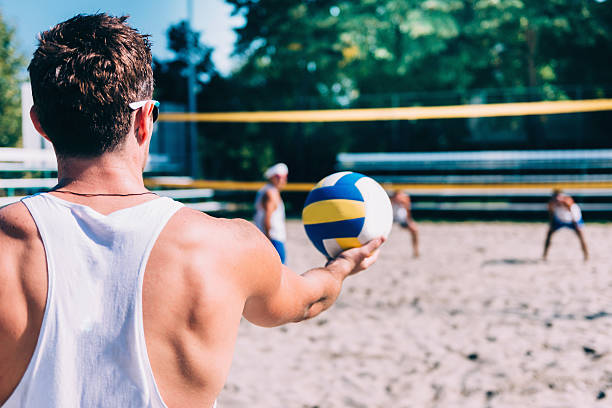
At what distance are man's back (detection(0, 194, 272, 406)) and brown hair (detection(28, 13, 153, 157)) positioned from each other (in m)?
0.13

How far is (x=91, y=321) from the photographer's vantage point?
91cm

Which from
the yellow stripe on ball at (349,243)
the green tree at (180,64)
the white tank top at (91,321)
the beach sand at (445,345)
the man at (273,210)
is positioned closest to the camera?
the white tank top at (91,321)

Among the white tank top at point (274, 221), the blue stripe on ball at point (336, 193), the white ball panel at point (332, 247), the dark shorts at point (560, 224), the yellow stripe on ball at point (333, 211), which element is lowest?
the dark shorts at point (560, 224)

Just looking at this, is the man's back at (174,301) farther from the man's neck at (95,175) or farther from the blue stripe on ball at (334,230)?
the blue stripe on ball at (334,230)

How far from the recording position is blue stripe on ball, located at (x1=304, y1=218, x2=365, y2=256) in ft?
6.71

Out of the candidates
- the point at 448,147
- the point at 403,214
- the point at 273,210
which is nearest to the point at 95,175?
the point at 273,210

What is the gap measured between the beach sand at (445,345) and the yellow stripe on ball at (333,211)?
138 centimetres

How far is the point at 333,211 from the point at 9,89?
959 cm

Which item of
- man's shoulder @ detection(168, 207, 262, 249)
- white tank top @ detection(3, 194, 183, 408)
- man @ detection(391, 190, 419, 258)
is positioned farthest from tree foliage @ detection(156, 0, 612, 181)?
white tank top @ detection(3, 194, 183, 408)

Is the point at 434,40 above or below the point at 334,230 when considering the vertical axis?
above

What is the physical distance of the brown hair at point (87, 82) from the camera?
3.13ft

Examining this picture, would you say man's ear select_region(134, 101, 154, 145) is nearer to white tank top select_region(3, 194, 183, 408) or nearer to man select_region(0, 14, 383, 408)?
man select_region(0, 14, 383, 408)

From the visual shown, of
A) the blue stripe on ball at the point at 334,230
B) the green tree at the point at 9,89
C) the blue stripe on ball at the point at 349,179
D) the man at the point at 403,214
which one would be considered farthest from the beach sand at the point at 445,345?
the green tree at the point at 9,89

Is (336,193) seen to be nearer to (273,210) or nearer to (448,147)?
(273,210)
